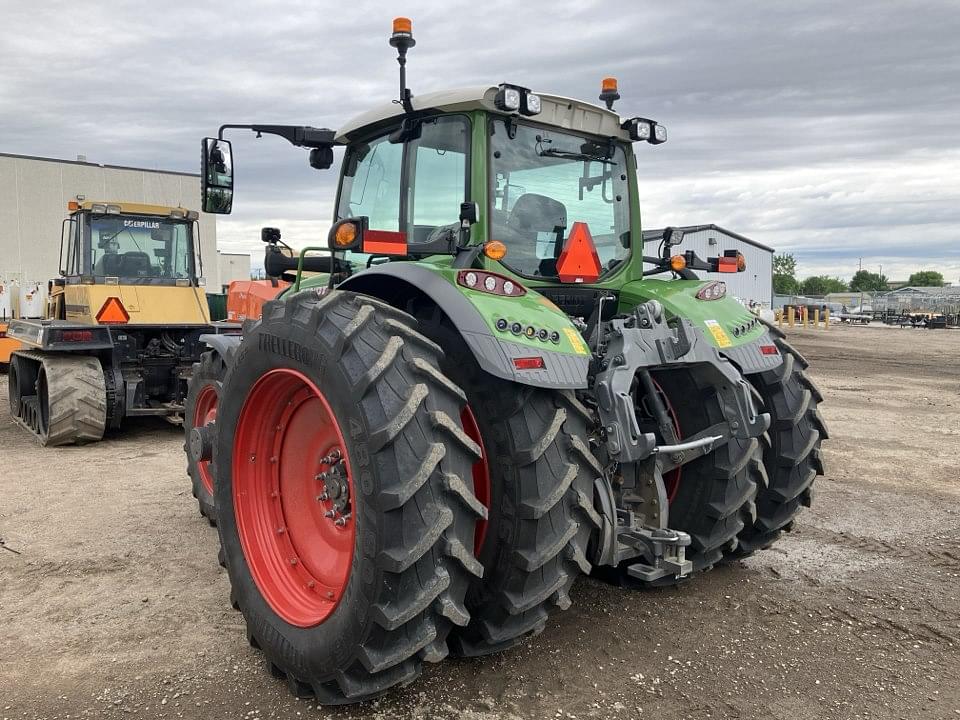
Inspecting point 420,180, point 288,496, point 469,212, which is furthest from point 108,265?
point 469,212

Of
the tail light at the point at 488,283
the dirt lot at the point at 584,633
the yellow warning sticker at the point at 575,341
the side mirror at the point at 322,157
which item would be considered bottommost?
the dirt lot at the point at 584,633

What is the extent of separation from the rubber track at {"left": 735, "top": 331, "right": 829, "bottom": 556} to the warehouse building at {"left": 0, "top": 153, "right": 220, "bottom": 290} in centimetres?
2185

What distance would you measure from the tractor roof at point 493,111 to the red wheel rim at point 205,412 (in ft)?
6.14

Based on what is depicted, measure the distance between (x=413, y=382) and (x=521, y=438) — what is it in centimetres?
49

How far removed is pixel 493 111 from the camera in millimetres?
3721

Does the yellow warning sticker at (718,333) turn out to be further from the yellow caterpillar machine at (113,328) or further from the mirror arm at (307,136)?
the yellow caterpillar machine at (113,328)

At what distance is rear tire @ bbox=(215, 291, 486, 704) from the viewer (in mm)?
2658

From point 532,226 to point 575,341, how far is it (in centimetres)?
101

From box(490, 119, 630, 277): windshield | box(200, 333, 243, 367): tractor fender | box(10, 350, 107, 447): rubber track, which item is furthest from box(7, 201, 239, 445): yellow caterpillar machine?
box(490, 119, 630, 277): windshield

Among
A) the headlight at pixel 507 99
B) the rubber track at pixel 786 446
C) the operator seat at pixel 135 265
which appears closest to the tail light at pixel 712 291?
the rubber track at pixel 786 446

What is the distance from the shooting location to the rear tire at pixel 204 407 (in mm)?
5047

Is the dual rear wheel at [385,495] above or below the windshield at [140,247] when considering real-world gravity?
below

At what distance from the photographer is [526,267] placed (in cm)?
389

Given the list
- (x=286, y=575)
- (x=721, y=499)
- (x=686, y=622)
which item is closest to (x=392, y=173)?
(x=286, y=575)
